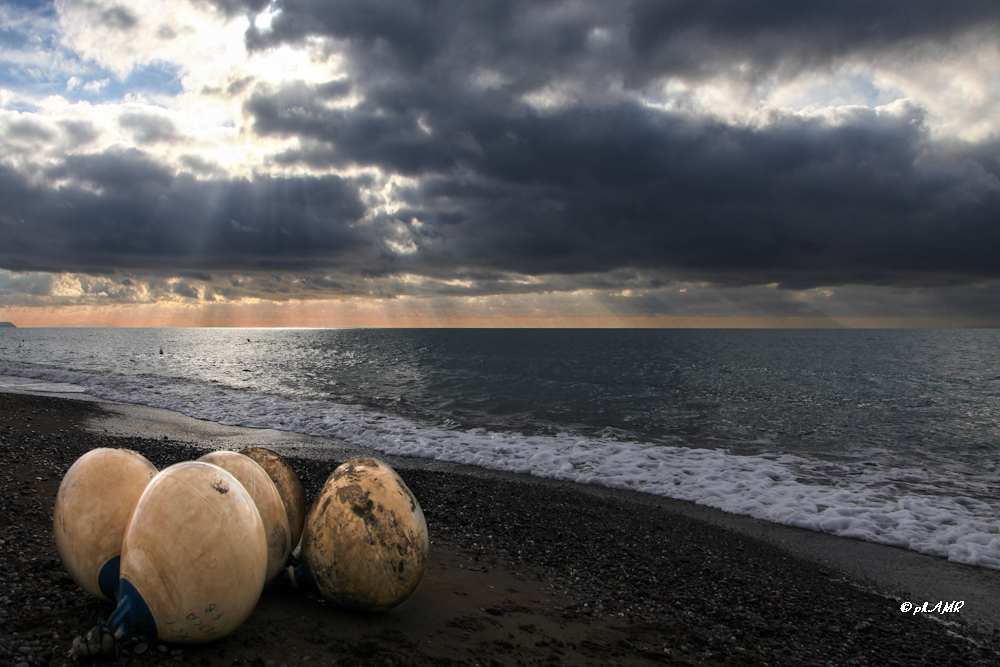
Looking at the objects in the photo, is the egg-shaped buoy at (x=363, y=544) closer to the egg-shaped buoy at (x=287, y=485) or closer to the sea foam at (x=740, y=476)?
the egg-shaped buoy at (x=287, y=485)

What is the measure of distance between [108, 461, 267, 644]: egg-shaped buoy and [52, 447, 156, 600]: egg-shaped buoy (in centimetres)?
46

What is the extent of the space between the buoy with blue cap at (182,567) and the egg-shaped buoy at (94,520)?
46cm

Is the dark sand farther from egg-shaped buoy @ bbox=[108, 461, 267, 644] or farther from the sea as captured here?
the sea

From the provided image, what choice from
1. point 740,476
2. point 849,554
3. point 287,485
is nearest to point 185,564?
point 287,485

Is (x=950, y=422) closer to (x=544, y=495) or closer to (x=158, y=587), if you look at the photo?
(x=544, y=495)

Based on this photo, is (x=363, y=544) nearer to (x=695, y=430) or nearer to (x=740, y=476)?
(x=740, y=476)

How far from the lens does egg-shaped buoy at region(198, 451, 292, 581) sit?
4.07m

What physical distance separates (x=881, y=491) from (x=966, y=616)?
226 inches

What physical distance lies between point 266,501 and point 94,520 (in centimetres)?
110

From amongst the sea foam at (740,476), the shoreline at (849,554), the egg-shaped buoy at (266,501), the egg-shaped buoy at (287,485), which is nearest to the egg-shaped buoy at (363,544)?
the egg-shaped buoy at (266,501)

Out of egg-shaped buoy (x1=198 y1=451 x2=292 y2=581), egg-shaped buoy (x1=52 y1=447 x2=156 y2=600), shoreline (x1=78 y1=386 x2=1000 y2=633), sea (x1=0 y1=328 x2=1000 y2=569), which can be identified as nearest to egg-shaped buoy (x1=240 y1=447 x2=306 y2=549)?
egg-shaped buoy (x1=198 y1=451 x2=292 y2=581)

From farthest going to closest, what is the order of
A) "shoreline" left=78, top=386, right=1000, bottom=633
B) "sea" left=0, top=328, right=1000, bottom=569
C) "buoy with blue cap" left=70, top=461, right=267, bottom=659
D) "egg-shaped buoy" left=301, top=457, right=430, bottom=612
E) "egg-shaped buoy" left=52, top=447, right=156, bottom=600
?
"sea" left=0, top=328, right=1000, bottom=569
"shoreline" left=78, top=386, right=1000, bottom=633
"egg-shaped buoy" left=301, top=457, right=430, bottom=612
"egg-shaped buoy" left=52, top=447, right=156, bottom=600
"buoy with blue cap" left=70, top=461, right=267, bottom=659

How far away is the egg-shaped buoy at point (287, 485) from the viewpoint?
464 cm

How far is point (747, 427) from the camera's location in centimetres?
1891
